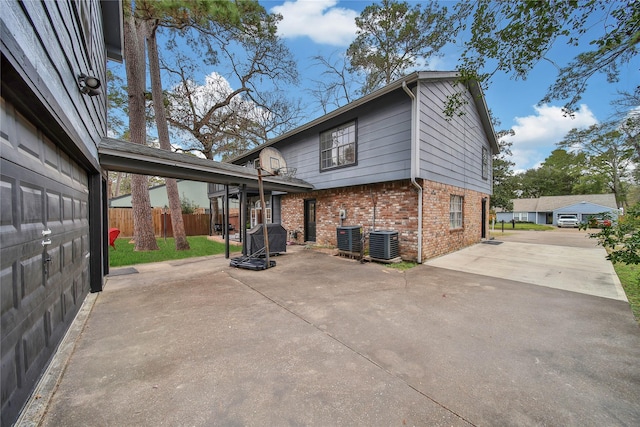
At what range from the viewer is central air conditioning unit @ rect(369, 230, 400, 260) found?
258 inches

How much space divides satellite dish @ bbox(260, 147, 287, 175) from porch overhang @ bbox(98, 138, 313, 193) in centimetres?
73

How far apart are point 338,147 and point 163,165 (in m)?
5.52

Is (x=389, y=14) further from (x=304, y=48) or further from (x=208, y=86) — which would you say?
(x=208, y=86)

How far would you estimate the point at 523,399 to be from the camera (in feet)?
6.09

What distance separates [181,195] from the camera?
21.2 metres

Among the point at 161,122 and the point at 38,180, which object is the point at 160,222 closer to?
the point at 161,122

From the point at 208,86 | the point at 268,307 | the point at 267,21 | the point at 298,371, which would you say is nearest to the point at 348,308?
the point at 268,307

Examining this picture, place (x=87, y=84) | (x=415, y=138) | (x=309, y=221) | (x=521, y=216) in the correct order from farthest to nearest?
(x=521, y=216)
(x=309, y=221)
(x=415, y=138)
(x=87, y=84)

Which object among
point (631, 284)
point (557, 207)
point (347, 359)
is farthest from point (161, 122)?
point (557, 207)

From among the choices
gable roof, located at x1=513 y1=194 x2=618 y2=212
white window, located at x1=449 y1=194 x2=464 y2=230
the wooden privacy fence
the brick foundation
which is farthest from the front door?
gable roof, located at x1=513 y1=194 x2=618 y2=212

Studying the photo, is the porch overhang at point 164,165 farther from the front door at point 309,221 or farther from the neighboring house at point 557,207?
the neighboring house at point 557,207

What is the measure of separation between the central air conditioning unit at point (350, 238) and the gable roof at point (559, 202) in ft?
120

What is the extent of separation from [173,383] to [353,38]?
1655 centimetres

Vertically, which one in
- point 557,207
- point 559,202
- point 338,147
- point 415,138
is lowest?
point 557,207
